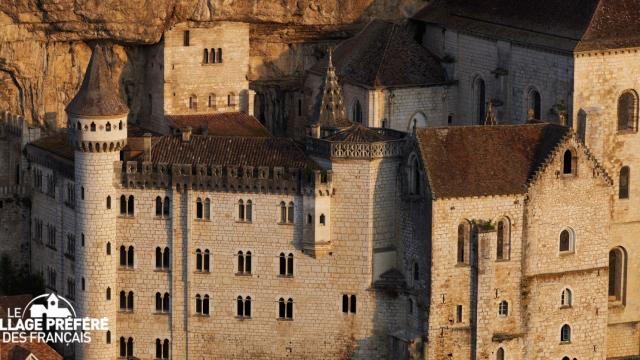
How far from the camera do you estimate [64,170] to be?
11788 centimetres

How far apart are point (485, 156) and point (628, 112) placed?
1033 centimetres

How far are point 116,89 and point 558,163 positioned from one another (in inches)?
910

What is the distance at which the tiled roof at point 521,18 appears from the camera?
121m

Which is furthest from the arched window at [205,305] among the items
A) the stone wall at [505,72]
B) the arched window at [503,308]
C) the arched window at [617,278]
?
the arched window at [617,278]

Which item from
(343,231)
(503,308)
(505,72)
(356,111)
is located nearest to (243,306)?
(343,231)

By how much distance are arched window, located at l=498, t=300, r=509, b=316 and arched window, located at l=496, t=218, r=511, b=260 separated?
2.00 meters

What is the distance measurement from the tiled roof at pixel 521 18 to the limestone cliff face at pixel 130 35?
3909 millimetres

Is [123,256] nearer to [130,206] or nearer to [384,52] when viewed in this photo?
[130,206]

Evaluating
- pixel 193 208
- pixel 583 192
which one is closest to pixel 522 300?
pixel 583 192

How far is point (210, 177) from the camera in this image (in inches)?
4532

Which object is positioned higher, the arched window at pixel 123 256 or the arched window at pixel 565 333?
the arched window at pixel 123 256

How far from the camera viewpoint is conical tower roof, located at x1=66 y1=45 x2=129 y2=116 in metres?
115

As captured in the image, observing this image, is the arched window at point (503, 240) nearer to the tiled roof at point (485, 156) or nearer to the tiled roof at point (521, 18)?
the tiled roof at point (485, 156)

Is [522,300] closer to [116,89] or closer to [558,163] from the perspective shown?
[558,163]
